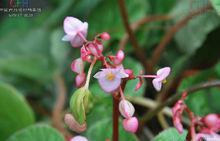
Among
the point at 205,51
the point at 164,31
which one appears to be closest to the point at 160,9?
the point at 164,31

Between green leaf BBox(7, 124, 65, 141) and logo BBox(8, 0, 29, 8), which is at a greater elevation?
logo BBox(8, 0, 29, 8)

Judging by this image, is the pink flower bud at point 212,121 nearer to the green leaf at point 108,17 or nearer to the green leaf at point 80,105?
the green leaf at point 80,105

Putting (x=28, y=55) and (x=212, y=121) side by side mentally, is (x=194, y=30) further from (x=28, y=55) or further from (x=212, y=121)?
(x=212, y=121)

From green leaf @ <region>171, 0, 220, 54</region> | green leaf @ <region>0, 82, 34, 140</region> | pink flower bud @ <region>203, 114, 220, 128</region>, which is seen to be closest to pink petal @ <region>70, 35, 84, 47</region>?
pink flower bud @ <region>203, 114, 220, 128</region>

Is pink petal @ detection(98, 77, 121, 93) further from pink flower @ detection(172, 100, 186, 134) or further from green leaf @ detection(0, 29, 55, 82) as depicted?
green leaf @ detection(0, 29, 55, 82)

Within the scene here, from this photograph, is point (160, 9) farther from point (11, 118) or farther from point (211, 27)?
point (11, 118)

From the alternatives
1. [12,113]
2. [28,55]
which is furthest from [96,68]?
[28,55]

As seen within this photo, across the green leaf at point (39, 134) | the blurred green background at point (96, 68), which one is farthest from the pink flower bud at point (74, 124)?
the blurred green background at point (96, 68)
